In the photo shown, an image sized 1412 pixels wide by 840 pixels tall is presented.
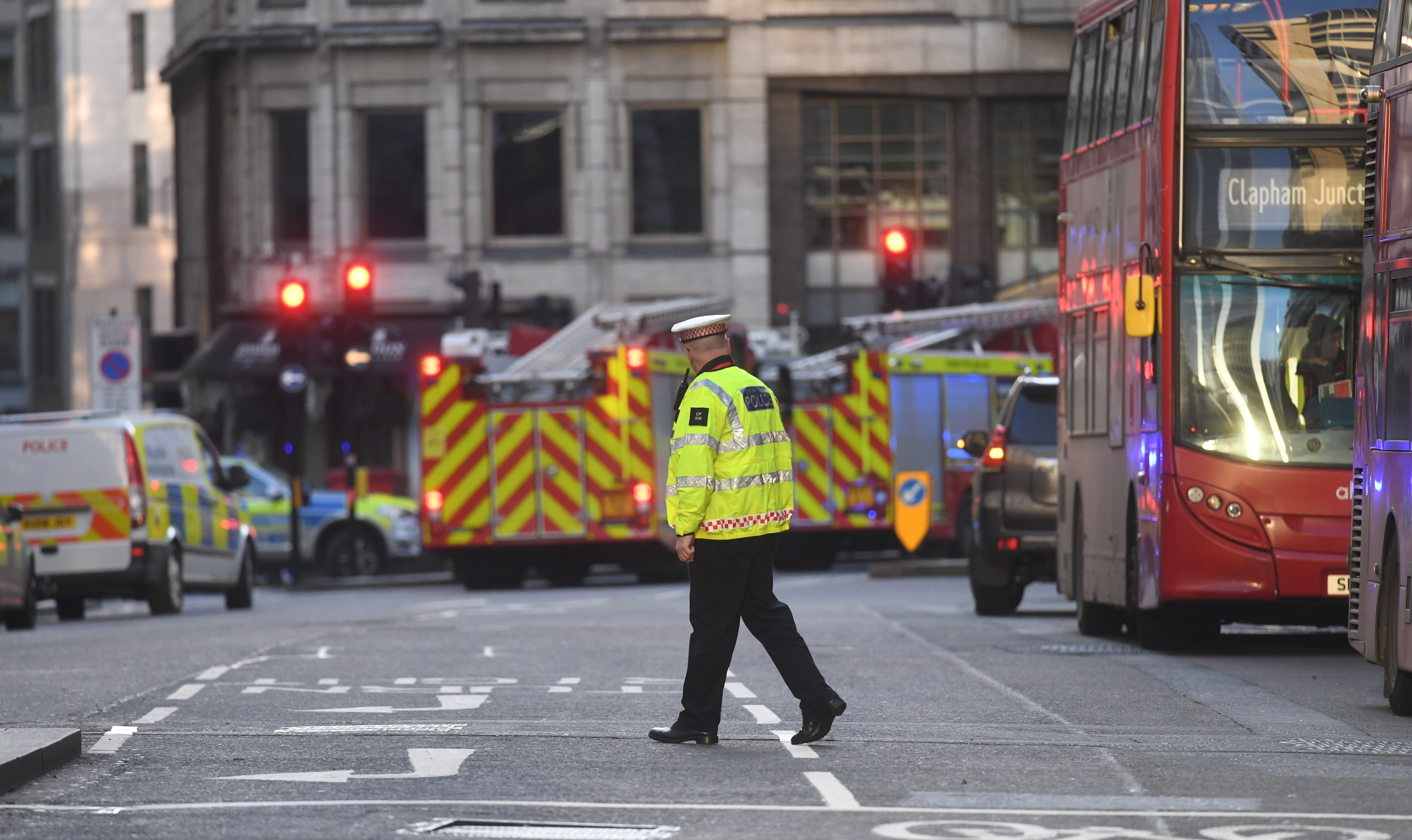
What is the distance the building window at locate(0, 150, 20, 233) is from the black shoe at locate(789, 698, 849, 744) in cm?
5621

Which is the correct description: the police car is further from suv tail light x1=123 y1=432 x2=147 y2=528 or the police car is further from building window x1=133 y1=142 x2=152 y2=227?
building window x1=133 y1=142 x2=152 y2=227

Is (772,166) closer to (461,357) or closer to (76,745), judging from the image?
(461,357)

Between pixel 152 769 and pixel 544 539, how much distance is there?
60.4 ft

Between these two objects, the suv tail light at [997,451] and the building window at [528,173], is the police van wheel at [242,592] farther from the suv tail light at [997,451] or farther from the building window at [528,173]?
the building window at [528,173]

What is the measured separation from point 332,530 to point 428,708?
2210 cm

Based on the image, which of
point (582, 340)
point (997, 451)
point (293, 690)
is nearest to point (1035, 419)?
point (997, 451)

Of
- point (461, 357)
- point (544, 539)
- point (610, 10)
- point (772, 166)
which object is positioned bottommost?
point (544, 539)

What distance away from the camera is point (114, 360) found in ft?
95.8

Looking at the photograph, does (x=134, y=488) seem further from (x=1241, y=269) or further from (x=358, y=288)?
(x=1241, y=269)

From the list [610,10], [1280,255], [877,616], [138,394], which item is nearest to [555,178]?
[610,10]

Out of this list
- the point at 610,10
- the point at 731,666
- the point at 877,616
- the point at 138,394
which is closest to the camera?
the point at 731,666

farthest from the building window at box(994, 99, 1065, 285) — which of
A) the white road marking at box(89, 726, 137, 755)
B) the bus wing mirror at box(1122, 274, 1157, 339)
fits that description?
the white road marking at box(89, 726, 137, 755)

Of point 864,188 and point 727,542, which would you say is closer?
point 727,542

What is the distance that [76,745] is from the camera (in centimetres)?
958
